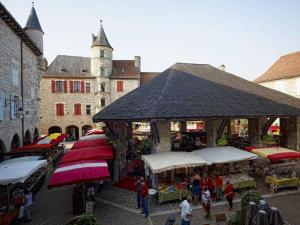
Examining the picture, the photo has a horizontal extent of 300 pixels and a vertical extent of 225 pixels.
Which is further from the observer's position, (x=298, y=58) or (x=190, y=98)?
(x=298, y=58)

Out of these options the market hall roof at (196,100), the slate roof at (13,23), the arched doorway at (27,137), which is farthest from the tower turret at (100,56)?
the market hall roof at (196,100)

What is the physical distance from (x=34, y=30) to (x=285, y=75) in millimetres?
29246

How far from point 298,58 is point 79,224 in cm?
3238

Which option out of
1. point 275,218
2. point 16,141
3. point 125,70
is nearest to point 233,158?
point 275,218

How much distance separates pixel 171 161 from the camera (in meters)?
10.8

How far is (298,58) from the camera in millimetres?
29062

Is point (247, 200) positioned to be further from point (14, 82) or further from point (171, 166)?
point (14, 82)

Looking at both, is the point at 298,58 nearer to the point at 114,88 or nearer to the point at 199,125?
the point at 199,125

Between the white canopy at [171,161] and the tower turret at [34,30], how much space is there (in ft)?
64.4

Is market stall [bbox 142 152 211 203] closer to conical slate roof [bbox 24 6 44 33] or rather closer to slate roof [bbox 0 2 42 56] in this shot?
slate roof [bbox 0 2 42 56]

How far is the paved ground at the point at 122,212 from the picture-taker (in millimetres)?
8891

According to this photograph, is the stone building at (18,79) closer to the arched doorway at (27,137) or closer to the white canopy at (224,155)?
the arched doorway at (27,137)

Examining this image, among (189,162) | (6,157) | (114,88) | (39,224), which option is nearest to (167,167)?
(189,162)

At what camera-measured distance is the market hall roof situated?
12.5 meters
